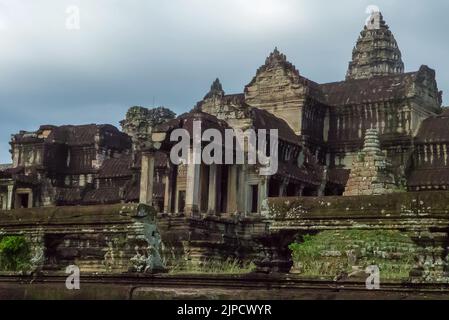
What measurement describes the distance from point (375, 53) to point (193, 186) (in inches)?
1511

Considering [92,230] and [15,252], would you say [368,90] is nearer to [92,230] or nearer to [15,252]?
[92,230]

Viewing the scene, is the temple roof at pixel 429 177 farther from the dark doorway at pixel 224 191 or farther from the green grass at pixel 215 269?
the green grass at pixel 215 269

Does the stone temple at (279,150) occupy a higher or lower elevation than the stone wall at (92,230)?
higher

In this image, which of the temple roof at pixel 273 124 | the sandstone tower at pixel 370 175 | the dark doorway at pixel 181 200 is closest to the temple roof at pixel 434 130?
the temple roof at pixel 273 124

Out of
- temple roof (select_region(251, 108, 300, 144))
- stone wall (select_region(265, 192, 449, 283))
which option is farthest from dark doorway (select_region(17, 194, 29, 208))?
stone wall (select_region(265, 192, 449, 283))

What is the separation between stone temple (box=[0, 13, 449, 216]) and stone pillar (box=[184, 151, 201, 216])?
5cm

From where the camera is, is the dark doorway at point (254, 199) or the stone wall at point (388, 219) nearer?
the stone wall at point (388, 219)

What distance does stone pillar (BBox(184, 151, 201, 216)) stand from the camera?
109 ft

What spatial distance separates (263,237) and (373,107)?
30.3m

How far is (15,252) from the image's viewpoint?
55.2 ft

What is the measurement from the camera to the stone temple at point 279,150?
34625mm

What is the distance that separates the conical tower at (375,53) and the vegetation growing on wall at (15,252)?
52785 mm

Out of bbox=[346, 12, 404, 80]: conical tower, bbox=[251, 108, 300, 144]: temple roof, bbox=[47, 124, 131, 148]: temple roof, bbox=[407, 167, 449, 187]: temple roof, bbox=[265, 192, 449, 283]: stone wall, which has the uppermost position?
bbox=[346, 12, 404, 80]: conical tower

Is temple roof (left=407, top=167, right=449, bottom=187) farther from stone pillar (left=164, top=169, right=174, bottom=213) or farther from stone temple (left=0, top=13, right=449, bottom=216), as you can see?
stone pillar (left=164, top=169, right=174, bottom=213)
